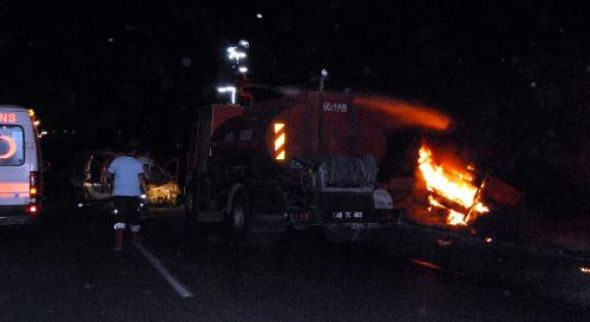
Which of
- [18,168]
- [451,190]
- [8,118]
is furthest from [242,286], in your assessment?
[451,190]

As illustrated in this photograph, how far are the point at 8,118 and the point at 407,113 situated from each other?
29.0ft

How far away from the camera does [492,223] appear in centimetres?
1656

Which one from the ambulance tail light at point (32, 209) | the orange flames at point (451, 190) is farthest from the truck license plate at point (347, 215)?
the ambulance tail light at point (32, 209)

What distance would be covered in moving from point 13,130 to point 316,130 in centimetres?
544

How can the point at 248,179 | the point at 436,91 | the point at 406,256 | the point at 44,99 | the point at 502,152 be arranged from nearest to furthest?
the point at 406,256
the point at 248,179
the point at 502,152
the point at 436,91
the point at 44,99

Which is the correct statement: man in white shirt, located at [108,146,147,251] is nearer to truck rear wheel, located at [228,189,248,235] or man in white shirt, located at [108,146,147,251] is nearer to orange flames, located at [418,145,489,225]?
truck rear wheel, located at [228,189,248,235]

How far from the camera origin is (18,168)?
14953 mm

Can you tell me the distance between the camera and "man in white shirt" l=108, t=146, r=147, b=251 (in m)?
13.9

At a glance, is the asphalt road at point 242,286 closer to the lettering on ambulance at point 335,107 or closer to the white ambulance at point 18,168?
the white ambulance at point 18,168

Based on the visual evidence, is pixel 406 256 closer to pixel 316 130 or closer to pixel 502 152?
pixel 316 130

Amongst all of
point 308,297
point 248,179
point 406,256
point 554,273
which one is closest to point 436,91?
point 248,179

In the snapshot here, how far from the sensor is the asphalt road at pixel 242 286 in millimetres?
8648

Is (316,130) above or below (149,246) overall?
above

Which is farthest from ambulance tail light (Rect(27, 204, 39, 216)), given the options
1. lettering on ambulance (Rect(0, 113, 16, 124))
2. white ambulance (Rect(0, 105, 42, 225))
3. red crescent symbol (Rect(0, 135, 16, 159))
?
lettering on ambulance (Rect(0, 113, 16, 124))
